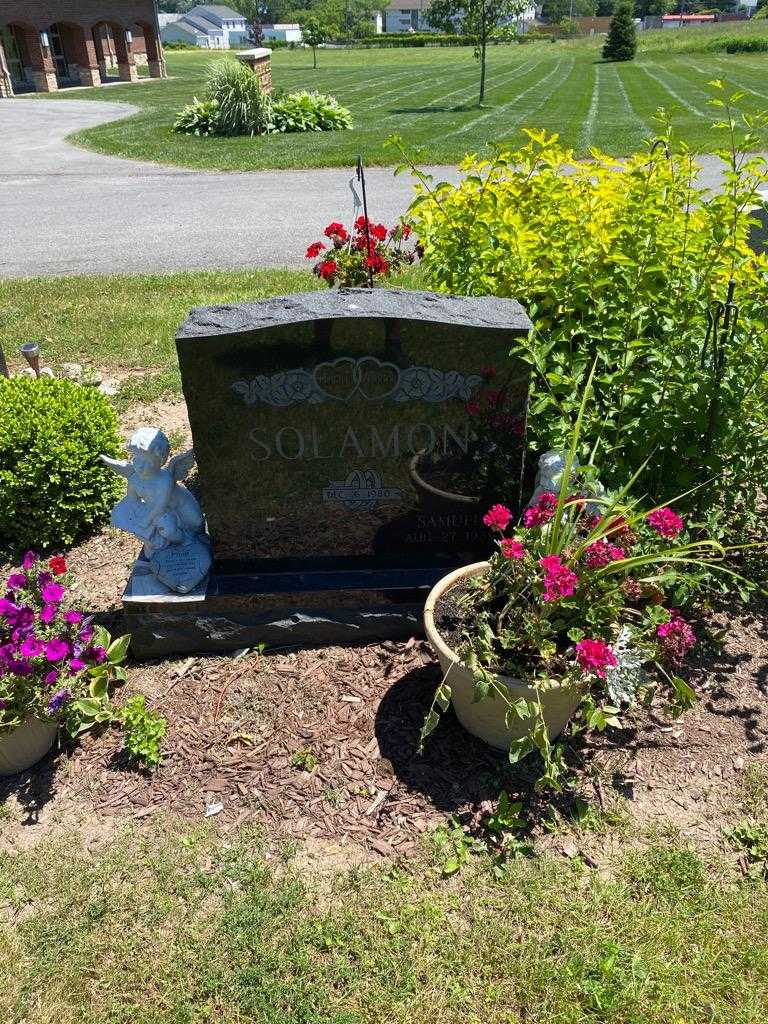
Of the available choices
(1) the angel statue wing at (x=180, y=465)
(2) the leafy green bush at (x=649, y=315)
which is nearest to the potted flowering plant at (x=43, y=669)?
(1) the angel statue wing at (x=180, y=465)

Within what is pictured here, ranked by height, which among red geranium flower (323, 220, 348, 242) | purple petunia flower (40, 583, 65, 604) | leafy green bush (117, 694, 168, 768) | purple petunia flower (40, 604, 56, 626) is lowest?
leafy green bush (117, 694, 168, 768)

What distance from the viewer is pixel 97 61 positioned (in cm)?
3766

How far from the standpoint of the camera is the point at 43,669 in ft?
10.8

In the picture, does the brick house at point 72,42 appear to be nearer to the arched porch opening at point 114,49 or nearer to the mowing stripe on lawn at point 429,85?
the arched porch opening at point 114,49

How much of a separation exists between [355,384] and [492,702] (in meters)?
1.58

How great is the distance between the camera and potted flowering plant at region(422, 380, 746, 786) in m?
3.04

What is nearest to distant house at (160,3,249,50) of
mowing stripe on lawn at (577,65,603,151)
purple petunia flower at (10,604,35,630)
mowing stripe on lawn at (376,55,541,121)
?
mowing stripe on lawn at (376,55,541,121)

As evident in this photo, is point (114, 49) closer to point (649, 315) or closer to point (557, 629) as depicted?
point (649, 315)

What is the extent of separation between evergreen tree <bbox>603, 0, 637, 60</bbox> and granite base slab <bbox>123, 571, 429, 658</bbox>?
49.2 metres

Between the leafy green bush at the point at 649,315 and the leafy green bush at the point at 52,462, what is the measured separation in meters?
2.46

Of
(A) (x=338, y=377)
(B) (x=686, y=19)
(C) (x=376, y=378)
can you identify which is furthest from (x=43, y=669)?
(B) (x=686, y=19)

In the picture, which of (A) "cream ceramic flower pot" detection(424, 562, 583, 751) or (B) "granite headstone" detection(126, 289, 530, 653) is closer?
(A) "cream ceramic flower pot" detection(424, 562, 583, 751)

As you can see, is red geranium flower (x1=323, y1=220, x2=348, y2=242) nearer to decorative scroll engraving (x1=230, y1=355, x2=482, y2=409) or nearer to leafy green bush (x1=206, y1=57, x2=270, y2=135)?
decorative scroll engraving (x1=230, y1=355, x2=482, y2=409)

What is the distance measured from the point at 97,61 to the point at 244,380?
42.4 m
